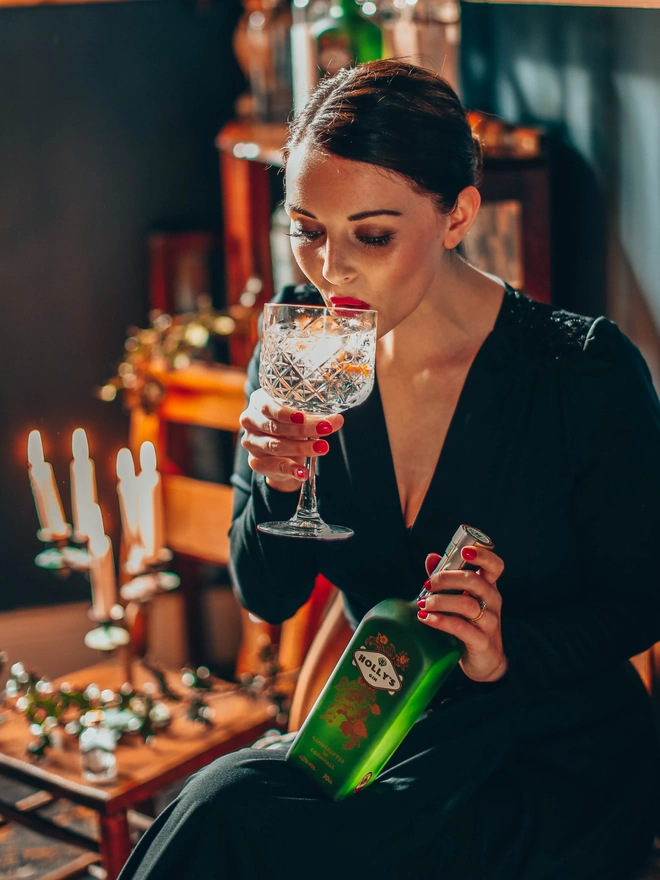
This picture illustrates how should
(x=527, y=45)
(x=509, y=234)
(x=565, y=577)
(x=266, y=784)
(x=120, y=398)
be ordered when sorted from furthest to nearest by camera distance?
(x=120, y=398) < (x=527, y=45) < (x=509, y=234) < (x=565, y=577) < (x=266, y=784)

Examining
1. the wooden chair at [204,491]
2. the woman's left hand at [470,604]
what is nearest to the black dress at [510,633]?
the woman's left hand at [470,604]

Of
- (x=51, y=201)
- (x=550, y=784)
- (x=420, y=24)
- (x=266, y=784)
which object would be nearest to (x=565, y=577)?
(x=550, y=784)

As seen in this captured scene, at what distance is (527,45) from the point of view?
7.13 ft

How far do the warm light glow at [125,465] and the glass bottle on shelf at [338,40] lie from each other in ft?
2.40

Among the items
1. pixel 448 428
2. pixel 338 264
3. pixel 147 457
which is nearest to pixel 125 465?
pixel 147 457

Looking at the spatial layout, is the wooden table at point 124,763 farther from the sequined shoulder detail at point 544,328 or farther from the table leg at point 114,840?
the sequined shoulder detail at point 544,328

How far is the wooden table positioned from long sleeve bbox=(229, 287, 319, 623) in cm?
37

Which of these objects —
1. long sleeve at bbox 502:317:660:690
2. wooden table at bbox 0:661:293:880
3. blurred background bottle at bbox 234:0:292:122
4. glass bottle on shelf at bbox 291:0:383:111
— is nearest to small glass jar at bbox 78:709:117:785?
wooden table at bbox 0:661:293:880

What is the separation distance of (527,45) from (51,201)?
1274 mm

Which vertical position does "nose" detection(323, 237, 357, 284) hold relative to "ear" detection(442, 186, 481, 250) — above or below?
below

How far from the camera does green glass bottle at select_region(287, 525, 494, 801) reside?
3.64 feet

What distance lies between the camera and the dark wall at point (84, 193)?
2.73 meters

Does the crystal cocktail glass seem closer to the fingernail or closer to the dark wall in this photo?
the fingernail

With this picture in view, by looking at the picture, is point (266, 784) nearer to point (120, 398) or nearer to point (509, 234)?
point (509, 234)
